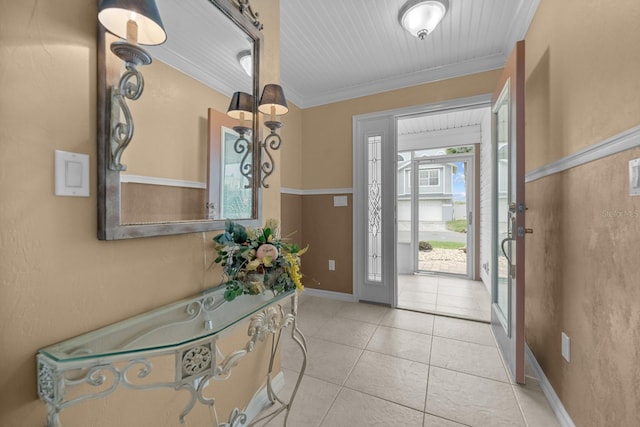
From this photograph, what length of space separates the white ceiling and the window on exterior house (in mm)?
2190

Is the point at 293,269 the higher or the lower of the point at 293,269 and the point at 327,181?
the lower

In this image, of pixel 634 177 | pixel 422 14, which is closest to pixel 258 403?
pixel 634 177

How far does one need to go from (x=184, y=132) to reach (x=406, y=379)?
74.9 inches

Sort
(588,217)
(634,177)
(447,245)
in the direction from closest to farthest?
1. (634,177)
2. (588,217)
3. (447,245)

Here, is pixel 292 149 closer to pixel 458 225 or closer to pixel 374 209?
pixel 374 209

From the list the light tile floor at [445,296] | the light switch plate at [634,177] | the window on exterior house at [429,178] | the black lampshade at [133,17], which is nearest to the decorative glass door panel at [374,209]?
the light tile floor at [445,296]

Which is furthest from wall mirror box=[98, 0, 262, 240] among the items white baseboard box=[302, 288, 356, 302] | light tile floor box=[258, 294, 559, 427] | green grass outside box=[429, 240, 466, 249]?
green grass outside box=[429, 240, 466, 249]

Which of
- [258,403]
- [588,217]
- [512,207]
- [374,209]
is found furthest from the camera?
[374,209]

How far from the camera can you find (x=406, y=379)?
1.71 m

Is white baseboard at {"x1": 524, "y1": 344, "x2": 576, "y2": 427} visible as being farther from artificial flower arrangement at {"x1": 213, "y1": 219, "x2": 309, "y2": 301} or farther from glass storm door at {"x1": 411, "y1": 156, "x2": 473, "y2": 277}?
glass storm door at {"x1": 411, "y1": 156, "x2": 473, "y2": 277}

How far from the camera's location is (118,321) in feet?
2.78

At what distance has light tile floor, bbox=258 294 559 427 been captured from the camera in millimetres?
1410

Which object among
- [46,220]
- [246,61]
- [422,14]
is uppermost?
[422,14]

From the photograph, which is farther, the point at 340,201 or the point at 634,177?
the point at 340,201
